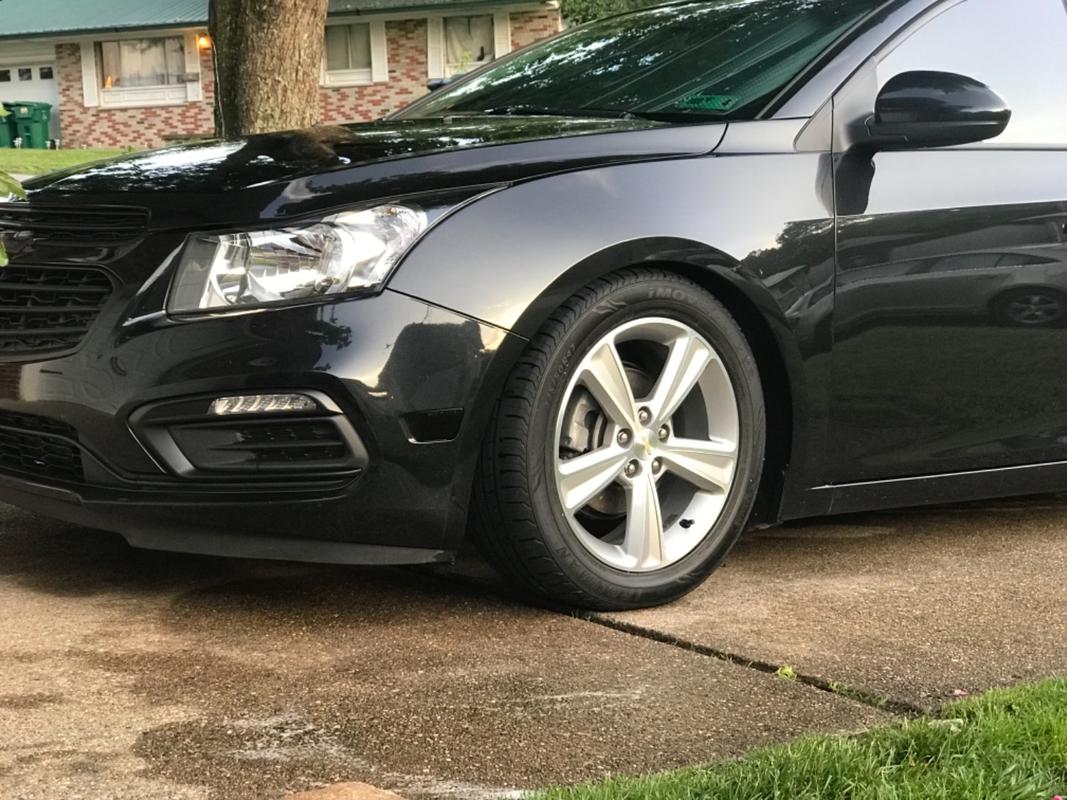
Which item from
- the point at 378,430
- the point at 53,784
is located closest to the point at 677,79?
the point at 378,430

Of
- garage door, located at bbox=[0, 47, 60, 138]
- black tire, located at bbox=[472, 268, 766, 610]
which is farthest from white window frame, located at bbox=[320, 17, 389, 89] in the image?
black tire, located at bbox=[472, 268, 766, 610]

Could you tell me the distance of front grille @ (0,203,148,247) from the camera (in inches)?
124

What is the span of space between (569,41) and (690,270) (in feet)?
5.51

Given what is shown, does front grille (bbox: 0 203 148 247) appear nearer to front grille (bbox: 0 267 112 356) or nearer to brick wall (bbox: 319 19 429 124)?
front grille (bbox: 0 267 112 356)

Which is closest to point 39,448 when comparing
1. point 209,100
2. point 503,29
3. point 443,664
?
point 443,664

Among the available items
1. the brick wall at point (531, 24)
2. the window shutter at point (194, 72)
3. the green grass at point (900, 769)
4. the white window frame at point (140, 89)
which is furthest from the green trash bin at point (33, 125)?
the green grass at point (900, 769)

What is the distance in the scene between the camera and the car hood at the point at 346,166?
3.06 meters

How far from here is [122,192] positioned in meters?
3.26

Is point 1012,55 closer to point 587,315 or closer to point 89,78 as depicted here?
point 587,315

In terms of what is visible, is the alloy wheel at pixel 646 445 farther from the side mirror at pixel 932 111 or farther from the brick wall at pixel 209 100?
the brick wall at pixel 209 100

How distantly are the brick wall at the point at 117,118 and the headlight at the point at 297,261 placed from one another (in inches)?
1118

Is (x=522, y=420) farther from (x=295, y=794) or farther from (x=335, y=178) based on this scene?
(x=295, y=794)

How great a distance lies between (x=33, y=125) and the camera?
31000 millimetres

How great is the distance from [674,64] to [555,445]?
1.37 metres
